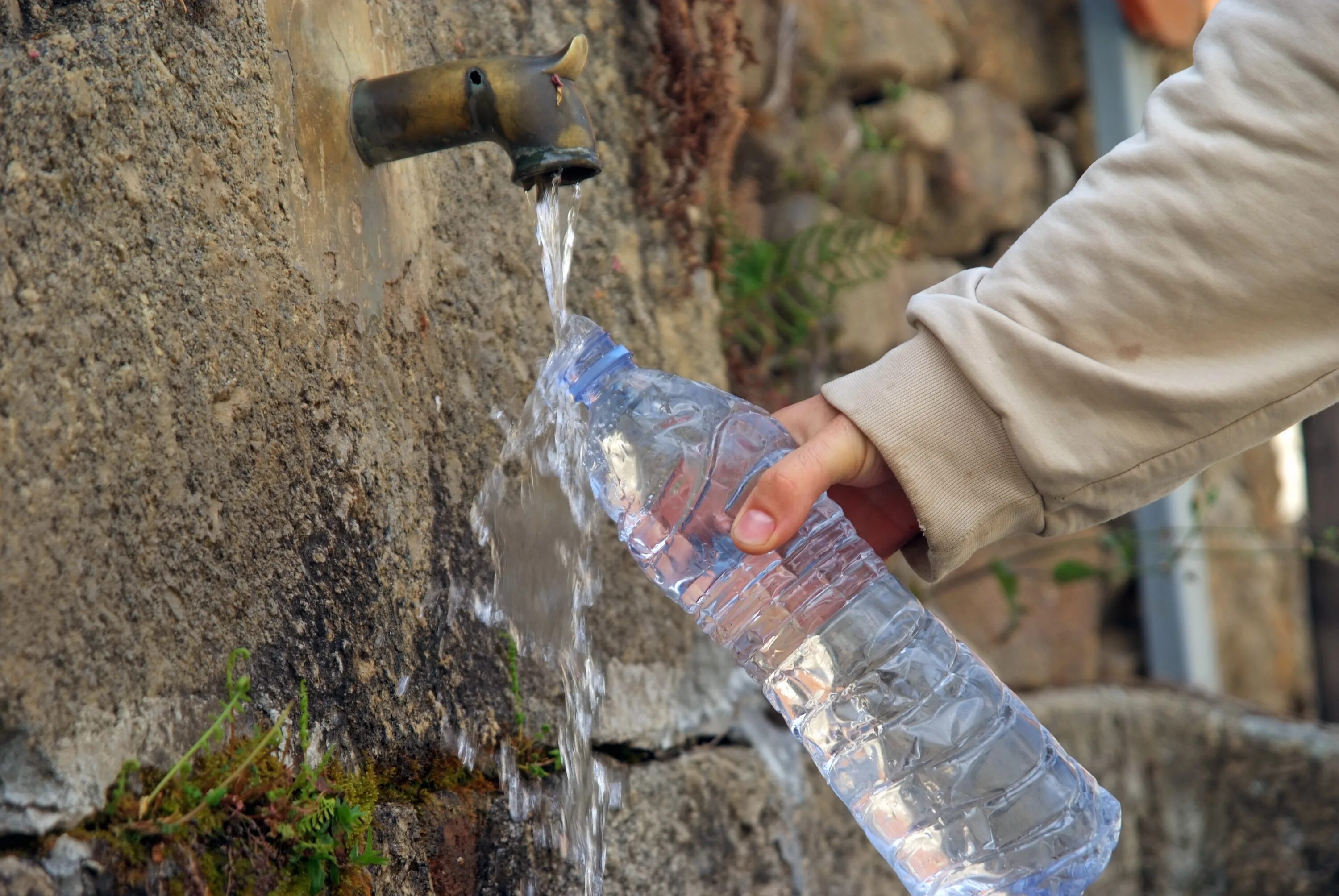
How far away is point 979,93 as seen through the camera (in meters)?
3.29

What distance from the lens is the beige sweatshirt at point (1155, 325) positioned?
141 centimetres

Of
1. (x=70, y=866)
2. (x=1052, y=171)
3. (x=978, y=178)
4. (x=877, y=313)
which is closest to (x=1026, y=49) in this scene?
(x=1052, y=171)

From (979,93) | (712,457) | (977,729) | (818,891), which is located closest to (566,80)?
(712,457)

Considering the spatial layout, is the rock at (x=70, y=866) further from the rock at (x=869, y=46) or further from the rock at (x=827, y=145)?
the rock at (x=869, y=46)

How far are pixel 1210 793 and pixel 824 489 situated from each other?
2.03 m

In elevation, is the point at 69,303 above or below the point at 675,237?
above

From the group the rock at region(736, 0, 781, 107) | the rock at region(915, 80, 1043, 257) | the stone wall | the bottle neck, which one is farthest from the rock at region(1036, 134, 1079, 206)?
the bottle neck

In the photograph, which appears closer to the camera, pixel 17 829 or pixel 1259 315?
pixel 17 829

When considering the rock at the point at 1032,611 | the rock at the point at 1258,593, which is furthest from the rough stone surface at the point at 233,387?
the rock at the point at 1258,593

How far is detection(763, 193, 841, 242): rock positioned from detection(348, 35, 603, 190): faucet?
4.67 ft

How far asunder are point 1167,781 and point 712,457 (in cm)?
188

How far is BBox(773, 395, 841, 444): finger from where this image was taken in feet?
5.10

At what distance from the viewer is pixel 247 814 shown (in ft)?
3.57

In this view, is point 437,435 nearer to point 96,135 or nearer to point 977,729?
point 96,135
